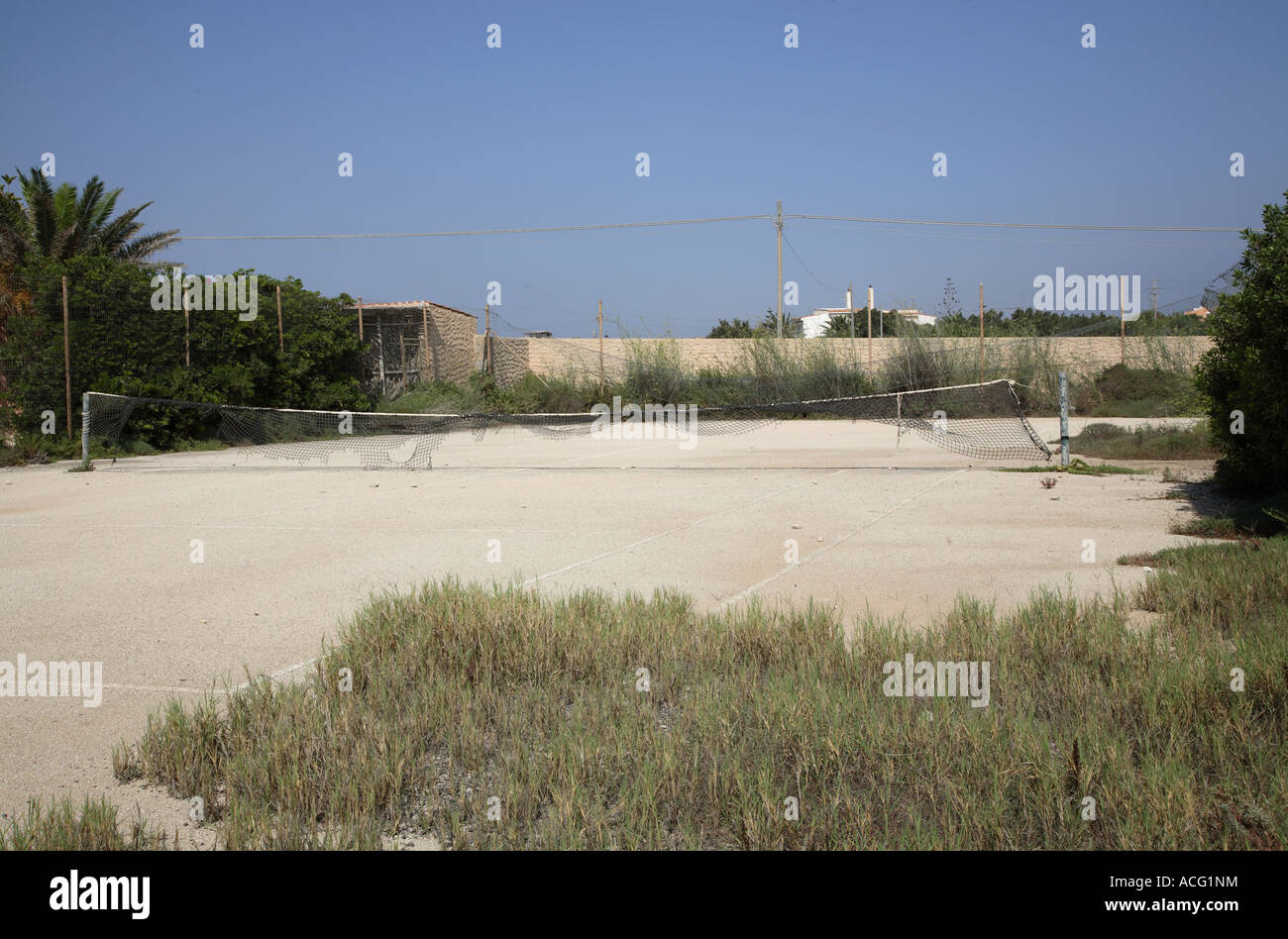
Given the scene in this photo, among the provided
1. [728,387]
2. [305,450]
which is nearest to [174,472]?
[305,450]

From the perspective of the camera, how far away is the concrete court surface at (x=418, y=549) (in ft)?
18.9

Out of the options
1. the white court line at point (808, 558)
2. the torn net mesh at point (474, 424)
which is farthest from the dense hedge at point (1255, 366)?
the torn net mesh at point (474, 424)

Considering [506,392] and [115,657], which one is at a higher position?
[506,392]

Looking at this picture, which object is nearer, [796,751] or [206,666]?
[796,751]

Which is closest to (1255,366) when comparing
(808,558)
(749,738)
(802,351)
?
(808,558)

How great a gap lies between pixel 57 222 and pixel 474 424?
1424 centimetres

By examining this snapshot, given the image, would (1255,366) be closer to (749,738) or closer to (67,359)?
(749,738)

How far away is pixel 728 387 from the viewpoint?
34469mm

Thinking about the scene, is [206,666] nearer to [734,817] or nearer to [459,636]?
[459,636]

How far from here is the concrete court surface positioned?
18.9ft

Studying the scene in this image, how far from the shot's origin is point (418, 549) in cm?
954

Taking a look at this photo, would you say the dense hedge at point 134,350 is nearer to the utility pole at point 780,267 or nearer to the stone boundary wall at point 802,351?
the stone boundary wall at point 802,351

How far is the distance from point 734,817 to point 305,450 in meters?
20.6

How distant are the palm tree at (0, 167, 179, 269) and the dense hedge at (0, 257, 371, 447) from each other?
4.06 m
